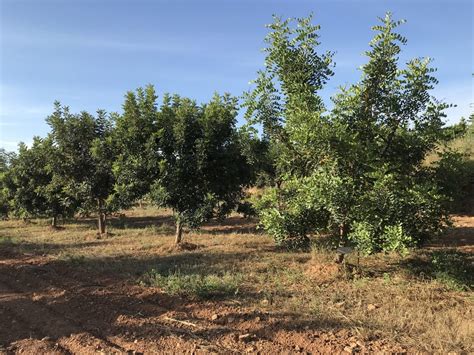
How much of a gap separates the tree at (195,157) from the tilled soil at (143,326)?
448cm

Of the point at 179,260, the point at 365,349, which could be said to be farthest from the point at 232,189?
the point at 365,349

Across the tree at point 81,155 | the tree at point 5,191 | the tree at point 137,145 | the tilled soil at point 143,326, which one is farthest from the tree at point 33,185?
the tilled soil at point 143,326

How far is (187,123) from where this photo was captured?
12.1m

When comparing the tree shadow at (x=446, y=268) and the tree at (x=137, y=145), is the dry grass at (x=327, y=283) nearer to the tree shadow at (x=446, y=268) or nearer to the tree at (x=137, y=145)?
the tree shadow at (x=446, y=268)

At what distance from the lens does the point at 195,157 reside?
11977 mm

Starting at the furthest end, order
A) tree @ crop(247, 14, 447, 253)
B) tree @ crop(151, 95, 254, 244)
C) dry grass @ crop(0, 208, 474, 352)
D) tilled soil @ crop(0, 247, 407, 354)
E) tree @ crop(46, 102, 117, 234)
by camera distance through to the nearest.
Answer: tree @ crop(46, 102, 117, 234)
tree @ crop(151, 95, 254, 244)
tree @ crop(247, 14, 447, 253)
dry grass @ crop(0, 208, 474, 352)
tilled soil @ crop(0, 247, 407, 354)

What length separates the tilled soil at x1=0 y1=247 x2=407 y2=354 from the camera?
4992 mm

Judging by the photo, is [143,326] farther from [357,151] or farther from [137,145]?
[137,145]

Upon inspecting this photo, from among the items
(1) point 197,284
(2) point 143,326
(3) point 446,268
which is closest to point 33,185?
(1) point 197,284

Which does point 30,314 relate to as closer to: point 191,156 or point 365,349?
point 365,349

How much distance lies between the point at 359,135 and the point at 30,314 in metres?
6.53

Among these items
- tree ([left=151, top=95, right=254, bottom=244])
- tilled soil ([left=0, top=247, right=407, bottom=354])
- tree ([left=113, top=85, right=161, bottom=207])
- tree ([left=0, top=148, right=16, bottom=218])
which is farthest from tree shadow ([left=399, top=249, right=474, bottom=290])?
tree ([left=0, top=148, right=16, bottom=218])

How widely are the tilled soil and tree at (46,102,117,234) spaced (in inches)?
362

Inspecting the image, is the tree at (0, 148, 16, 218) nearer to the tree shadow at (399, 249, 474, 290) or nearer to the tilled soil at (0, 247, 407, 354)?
the tilled soil at (0, 247, 407, 354)
